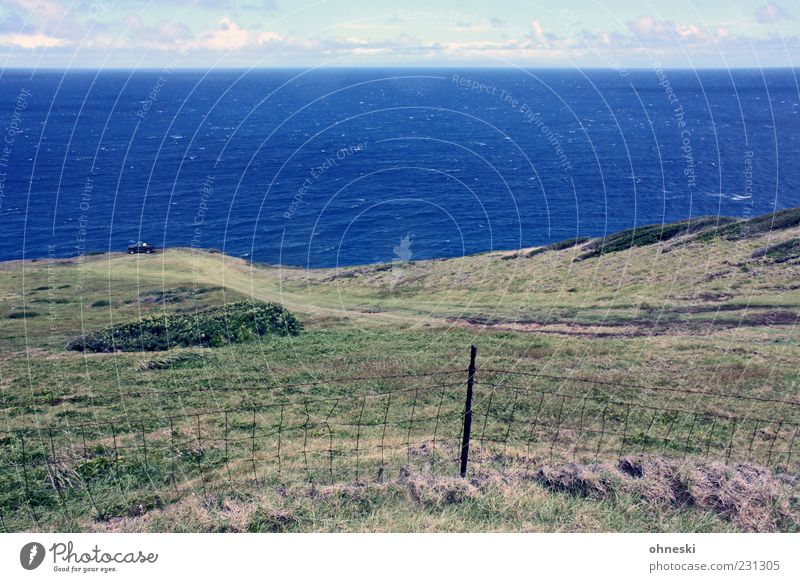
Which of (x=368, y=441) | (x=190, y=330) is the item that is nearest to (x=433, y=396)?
(x=368, y=441)

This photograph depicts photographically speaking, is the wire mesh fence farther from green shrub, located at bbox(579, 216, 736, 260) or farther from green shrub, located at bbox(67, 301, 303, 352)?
green shrub, located at bbox(579, 216, 736, 260)

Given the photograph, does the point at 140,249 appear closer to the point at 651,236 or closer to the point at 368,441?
the point at 651,236

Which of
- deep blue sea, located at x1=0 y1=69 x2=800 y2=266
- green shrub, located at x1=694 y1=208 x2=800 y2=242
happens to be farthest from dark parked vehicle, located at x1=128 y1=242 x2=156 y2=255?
green shrub, located at x1=694 y1=208 x2=800 y2=242

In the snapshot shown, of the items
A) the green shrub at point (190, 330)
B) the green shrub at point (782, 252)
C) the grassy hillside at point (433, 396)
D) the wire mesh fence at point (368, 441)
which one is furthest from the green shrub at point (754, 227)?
the wire mesh fence at point (368, 441)

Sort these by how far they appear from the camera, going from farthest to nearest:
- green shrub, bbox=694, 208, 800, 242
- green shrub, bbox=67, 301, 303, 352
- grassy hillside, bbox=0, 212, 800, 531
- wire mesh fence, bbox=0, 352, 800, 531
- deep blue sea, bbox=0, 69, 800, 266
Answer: deep blue sea, bbox=0, 69, 800, 266, green shrub, bbox=694, 208, 800, 242, green shrub, bbox=67, 301, 303, 352, wire mesh fence, bbox=0, 352, 800, 531, grassy hillside, bbox=0, 212, 800, 531

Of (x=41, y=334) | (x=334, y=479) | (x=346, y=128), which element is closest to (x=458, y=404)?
(x=334, y=479)

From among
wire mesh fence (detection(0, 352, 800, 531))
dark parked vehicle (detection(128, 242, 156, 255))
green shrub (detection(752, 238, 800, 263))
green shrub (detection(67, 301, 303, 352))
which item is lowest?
dark parked vehicle (detection(128, 242, 156, 255))
